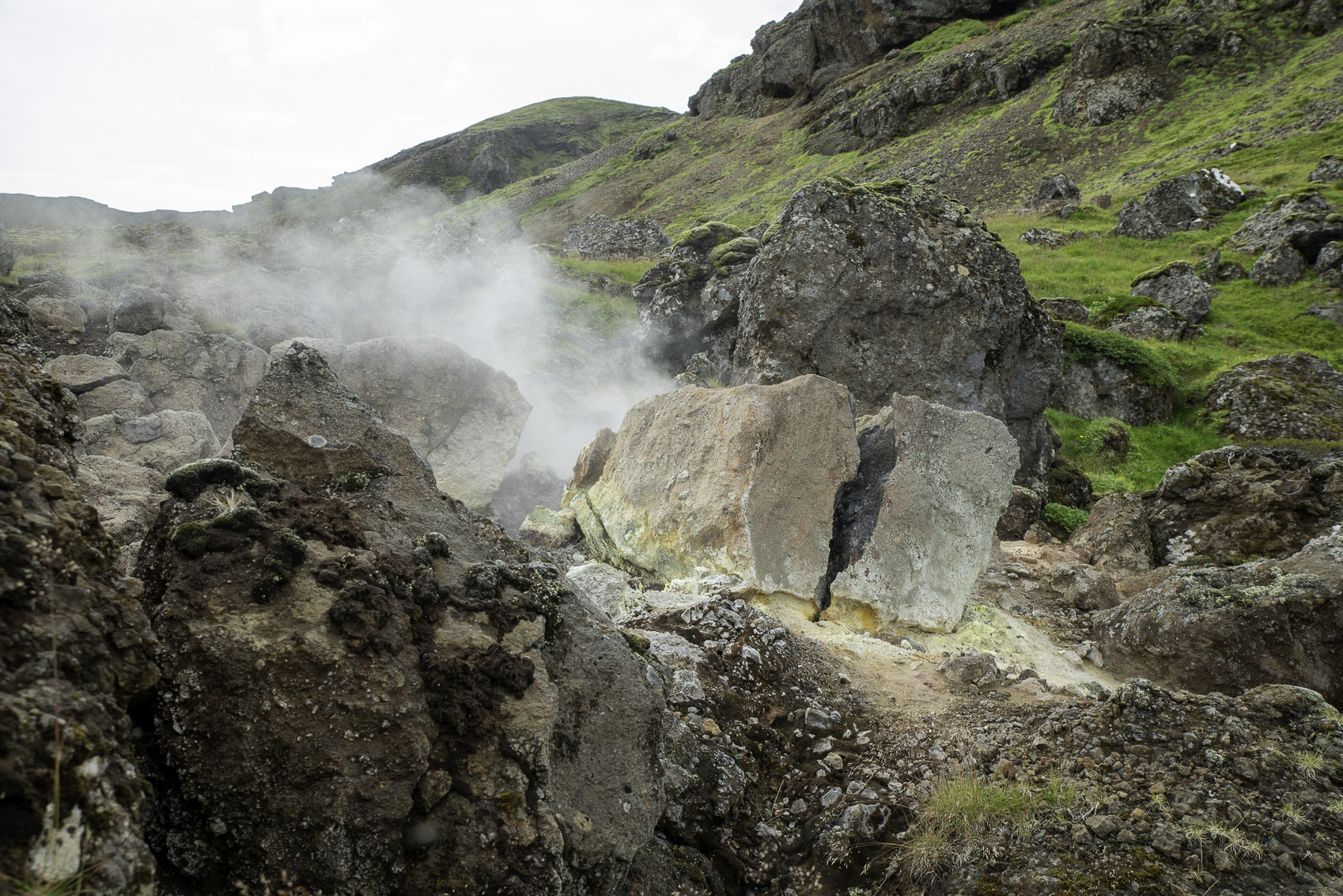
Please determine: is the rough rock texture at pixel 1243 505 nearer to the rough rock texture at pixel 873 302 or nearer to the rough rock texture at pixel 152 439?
the rough rock texture at pixel 873 302

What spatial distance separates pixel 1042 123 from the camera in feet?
140

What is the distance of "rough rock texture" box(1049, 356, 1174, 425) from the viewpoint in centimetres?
1770

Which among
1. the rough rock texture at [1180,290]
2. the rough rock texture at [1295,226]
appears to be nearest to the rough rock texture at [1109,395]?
the rough rock texture at [1180,290]

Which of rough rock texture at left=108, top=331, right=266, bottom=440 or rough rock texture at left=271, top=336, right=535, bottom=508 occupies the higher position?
rough rock texture at left=108, top=331, right=266, bottom=440

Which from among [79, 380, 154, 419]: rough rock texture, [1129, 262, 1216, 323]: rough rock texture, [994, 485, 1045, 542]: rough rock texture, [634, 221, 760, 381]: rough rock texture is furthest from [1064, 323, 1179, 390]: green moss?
[79, 380, 154, 419]: rough rock texture

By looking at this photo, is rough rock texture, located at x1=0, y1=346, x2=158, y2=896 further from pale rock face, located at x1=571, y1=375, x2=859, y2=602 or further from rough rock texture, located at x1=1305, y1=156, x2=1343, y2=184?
rough rock texture, located at x1=1305, y1=156, x2=1343, y2=184

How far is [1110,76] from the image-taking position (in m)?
42.1

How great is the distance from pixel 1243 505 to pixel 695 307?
1271 cm

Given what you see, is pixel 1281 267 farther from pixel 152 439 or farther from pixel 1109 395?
pixel 152 439

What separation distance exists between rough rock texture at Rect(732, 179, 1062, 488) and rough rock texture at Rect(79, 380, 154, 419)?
33.6 feet

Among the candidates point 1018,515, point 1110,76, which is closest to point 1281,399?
point 1018,515

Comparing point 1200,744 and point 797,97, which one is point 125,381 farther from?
point 797,97

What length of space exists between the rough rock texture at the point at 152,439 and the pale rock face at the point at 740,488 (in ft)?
18.7

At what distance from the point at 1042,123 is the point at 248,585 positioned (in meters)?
52.2
